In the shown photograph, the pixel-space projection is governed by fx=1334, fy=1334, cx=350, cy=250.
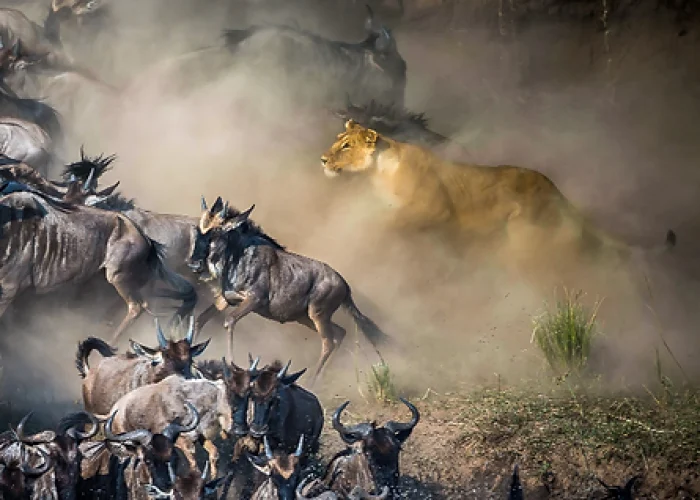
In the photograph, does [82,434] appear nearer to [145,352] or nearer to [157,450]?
[157,450]

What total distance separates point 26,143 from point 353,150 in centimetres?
312

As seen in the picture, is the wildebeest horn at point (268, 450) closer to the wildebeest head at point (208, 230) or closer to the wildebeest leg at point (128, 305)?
the wildebeest leg at point (128, 305)

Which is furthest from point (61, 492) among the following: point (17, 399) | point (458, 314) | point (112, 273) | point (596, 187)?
point (596, 187)

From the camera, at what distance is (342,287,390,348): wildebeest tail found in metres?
11.9

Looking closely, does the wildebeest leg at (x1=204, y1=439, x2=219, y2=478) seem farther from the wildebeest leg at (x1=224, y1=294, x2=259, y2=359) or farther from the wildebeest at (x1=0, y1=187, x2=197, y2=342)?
the wildebeest leg at (x1=224, y1=294, x2=259, y2=359)

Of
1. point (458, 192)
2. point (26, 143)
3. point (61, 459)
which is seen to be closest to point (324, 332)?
point (458, 192)

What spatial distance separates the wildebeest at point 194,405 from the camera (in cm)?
761

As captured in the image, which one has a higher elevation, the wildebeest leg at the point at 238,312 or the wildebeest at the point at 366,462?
the wildebeest at the point at 366,462

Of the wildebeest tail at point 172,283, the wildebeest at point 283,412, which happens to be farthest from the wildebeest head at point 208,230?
the wildebeest at point 283,412

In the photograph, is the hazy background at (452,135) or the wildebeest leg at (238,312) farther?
the hazy background at (452,135)

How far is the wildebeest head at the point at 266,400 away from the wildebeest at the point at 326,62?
7.56 metres

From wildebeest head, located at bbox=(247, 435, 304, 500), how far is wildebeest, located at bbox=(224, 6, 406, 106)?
27.5 ft

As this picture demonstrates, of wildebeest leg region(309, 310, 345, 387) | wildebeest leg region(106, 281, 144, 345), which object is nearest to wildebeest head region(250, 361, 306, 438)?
wildebeest leg region(106, 281, 144, 345)

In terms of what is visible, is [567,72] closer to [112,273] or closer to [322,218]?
[322,218]
